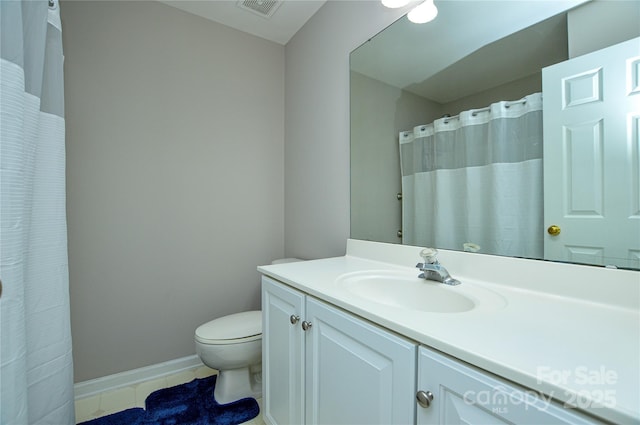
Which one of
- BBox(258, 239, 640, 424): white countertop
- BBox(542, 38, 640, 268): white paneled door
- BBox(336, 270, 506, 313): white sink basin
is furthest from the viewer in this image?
BBox(336, 270, 506, 313): white sink basin

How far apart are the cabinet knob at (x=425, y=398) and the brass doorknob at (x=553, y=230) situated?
25.3 inches

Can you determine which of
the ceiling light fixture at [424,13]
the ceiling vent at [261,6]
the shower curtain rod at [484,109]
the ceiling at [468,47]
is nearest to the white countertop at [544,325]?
the shower curtain rod at [484,109]

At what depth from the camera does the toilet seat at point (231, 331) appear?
1427mm

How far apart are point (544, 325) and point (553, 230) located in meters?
0.38

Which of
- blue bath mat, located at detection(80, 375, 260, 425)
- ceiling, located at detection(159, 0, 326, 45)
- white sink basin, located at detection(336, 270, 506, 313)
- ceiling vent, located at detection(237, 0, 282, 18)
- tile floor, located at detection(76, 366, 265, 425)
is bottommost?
tile floor, located at detection(76, 366, 265, 425)

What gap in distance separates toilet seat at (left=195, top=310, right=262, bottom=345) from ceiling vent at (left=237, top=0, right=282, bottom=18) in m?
1.95

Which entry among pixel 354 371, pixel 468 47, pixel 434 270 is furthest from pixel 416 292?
pixel 468 47

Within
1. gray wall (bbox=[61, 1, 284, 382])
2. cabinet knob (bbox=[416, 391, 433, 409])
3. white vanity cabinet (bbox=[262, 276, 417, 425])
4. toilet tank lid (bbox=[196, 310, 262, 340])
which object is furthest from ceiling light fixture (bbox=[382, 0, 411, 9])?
toilet tank lid (bbox=[196, 310, 262, 340])

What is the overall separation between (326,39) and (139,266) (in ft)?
6.06

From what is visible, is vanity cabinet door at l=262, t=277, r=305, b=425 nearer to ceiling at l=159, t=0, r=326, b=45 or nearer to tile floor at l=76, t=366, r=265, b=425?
tile floor at l=76, t=366, r=265, b=425

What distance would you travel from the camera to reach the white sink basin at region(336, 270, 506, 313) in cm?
83

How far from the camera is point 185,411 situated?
1443 mm

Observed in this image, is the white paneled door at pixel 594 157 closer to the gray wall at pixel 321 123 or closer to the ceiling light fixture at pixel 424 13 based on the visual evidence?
the ceiling light fixture at pixel 424 13

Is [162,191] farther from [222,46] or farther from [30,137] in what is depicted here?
[222,46]
